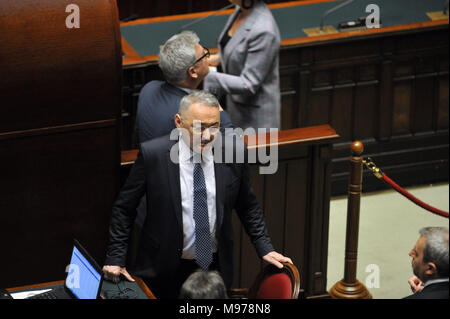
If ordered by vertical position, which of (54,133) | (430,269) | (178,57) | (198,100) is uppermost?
(178,57)

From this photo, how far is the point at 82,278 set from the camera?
372 cm

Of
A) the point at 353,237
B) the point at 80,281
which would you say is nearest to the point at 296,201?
the point at 353,237

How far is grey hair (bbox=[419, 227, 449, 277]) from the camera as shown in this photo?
3508 millimetres

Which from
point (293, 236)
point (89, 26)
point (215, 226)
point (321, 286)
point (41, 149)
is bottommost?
point (321, 286)

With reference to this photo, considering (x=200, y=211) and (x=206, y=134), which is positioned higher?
(x=206, y=134)

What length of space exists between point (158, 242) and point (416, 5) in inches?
149

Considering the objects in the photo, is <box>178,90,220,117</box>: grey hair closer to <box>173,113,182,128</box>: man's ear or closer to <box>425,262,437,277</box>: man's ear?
<box>173,113,182,128</box>: man's ear

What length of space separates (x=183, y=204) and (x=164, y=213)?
9cm

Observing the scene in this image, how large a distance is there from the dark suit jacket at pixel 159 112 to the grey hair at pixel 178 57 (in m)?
0.07

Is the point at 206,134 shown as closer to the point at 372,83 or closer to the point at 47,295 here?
the point at 47,295

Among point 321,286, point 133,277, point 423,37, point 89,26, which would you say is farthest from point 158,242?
point 423,37

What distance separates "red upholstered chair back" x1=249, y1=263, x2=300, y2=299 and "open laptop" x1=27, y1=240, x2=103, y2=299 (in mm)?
657
